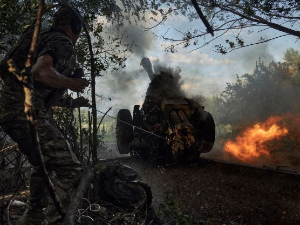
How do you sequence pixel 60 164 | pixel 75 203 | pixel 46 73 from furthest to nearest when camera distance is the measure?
1. pixel 60 164
2. pixel 46 73
3. pixel 75 203

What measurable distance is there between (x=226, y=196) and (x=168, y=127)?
2.76 metres

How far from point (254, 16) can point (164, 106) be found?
3.26 meters

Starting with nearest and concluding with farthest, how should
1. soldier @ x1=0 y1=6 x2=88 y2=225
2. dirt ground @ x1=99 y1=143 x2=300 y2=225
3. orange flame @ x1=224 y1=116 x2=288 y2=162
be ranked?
soldier @ x1=0 y1=6 x2=88 y2=225 < dirt ground @ x1=99 y1=143 x2=300 y2=225 < orange flame @ x1=224 y1=116 x2=288 y2=162

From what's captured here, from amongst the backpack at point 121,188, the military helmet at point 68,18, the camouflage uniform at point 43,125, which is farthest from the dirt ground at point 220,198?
the military helmet at point 68,18

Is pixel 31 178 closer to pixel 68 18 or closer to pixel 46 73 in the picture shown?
pixel 46 73

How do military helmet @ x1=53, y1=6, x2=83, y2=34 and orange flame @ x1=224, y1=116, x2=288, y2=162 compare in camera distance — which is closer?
military helmet @ x1=53, y1=6, x2=83, y2=34

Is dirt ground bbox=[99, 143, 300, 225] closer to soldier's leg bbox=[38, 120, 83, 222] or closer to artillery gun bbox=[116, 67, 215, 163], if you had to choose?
artillery gun bbox=[116, 67, 215, 163]

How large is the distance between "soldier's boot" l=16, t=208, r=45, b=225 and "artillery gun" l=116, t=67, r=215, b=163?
340 centimetres

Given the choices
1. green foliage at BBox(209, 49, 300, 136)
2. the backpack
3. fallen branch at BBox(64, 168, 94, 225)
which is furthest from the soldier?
green foliage at BBox(209, 49, 300, 136)

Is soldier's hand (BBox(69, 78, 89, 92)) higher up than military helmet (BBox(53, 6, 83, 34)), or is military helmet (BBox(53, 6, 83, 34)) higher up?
military helmet (BBox(53, 6, 83, 34))

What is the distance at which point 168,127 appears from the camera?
23.4 feet

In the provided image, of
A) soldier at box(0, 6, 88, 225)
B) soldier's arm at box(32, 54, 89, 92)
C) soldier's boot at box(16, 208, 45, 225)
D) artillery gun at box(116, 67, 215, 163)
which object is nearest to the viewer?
soldier's arm at box(32, 54, 89, 92)

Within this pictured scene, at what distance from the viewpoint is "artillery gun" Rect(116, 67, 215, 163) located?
6737 mm

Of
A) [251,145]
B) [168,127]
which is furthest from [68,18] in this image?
[251,145]
